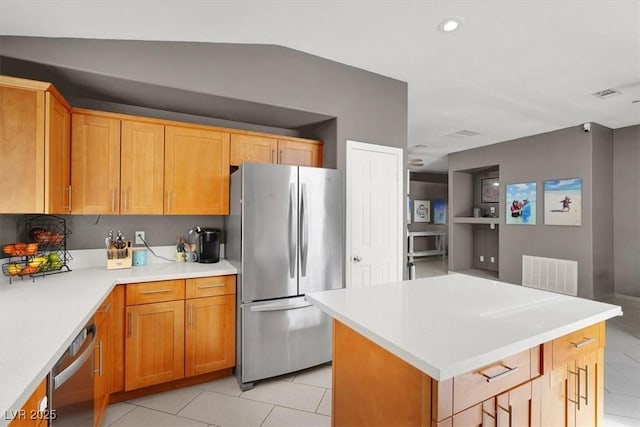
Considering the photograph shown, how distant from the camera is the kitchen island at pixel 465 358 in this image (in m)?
0.95

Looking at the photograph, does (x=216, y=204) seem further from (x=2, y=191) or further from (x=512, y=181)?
(x=512, y=181)

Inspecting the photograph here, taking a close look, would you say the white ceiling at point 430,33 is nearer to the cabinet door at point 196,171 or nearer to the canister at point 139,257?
the cabinet door at point 196,171

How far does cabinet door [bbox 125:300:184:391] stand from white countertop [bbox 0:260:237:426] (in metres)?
0.24

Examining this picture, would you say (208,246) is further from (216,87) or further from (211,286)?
(216,87)

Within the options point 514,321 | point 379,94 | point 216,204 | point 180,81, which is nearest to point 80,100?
point 180,81

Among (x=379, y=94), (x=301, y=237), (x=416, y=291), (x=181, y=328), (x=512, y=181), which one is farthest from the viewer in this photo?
(x=512, y=181)

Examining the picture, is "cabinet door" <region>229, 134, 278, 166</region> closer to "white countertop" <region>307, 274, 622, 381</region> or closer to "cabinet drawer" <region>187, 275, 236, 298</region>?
"cabinet drawer" <region>187, 275, 236, 298</region>

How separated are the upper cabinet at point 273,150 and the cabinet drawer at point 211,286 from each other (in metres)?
1.04

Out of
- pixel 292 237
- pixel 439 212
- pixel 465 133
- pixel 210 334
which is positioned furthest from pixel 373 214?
pixel 439 212

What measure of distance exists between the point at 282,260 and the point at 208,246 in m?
0.78

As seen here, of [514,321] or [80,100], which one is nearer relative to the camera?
[514,321]

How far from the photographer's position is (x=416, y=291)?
166cm

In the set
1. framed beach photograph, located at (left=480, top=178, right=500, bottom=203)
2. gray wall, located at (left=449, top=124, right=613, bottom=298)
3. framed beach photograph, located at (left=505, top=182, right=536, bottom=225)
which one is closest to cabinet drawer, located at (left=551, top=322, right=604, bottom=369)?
gray wall, located at (left=449, top=124, right=613, bottom=298)

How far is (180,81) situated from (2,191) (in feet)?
4.30
